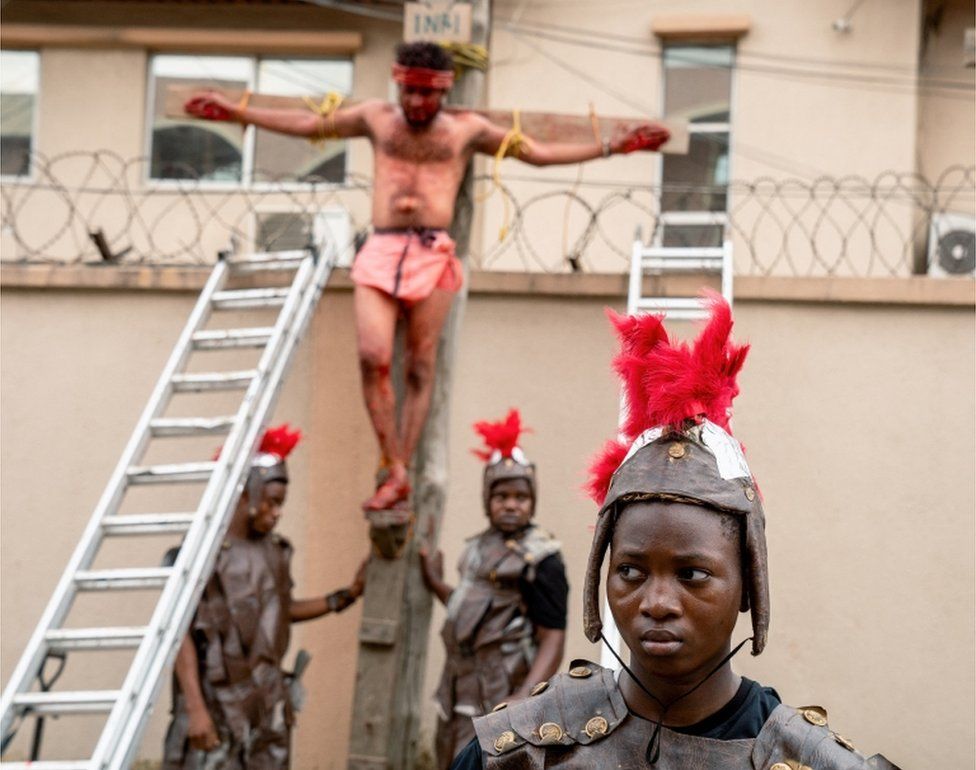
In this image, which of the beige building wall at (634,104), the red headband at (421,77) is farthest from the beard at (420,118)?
the beige building wall at (634,104)

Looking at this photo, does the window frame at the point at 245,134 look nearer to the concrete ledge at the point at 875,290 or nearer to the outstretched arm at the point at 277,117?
the outstretched arm at the point at 277,117

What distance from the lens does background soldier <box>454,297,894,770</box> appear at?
2775mm

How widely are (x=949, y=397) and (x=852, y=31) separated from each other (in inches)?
221

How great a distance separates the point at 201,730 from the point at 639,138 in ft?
9.74

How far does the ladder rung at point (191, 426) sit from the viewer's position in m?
7.07

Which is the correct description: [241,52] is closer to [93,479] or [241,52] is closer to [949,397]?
[93,479]

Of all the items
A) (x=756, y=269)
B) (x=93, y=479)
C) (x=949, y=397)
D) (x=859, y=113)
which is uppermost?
(x=859, y=113)

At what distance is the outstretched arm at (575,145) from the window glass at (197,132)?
22.2 ft

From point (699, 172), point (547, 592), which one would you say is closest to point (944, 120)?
point (699, 172)

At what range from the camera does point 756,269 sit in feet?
40.8

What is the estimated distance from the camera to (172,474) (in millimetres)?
6891

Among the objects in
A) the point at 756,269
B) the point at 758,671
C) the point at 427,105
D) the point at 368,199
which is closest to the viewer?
the point at 427,105

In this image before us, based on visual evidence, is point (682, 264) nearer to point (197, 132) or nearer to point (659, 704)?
point (659, 704)

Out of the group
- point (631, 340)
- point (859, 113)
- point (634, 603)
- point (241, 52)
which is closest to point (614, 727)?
point (634, 603)
